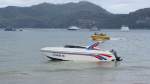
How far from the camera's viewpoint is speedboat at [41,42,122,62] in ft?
141

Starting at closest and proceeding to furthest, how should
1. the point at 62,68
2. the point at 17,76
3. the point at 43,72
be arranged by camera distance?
the point at 17,76, the point at 43,72, the point at 62,68

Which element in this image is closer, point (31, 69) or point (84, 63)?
point (31, 69)

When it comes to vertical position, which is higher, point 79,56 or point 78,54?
point 78,54

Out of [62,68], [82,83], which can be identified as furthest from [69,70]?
[82,83]

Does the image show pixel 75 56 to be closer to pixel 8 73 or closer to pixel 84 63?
pixel 84 63

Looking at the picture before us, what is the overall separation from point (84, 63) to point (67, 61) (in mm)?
1853

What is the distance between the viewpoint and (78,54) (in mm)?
43062

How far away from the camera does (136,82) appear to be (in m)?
31.0

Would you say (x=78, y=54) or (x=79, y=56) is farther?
(x=79, y=56)

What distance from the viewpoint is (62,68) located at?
3875 cm

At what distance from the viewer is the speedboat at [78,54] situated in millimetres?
43094

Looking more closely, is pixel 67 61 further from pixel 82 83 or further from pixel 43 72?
pixel 82 83

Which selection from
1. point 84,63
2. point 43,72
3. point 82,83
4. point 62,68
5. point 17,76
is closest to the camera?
point 82,83

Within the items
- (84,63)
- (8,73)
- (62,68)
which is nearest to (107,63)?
(84,63)
